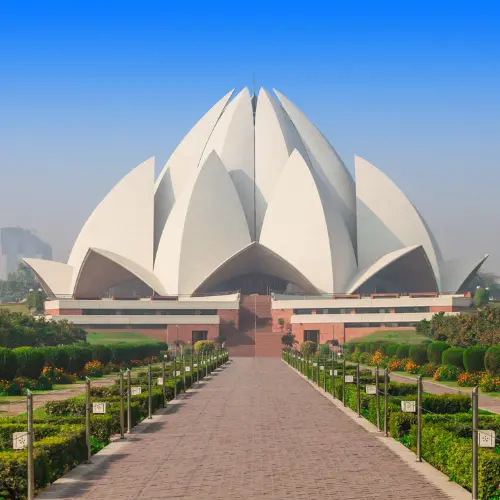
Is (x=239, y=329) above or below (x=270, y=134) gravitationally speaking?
below

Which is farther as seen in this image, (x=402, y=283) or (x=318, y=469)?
(x=402, y=283)

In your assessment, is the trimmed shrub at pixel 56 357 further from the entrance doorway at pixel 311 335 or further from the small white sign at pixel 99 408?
the entrance doorway at pixel 311 335

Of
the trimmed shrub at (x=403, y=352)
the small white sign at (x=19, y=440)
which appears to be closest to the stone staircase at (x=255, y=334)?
the trimmed shrub at (x=403, y=352)

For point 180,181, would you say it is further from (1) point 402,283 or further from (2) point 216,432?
(2) point 216,432

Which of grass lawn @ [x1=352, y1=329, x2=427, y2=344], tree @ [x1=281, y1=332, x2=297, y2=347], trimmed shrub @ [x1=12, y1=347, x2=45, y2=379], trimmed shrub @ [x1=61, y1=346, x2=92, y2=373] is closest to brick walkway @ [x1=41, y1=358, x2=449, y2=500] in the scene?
trimmed shrub @ [x1=12, y1=347, x2=45, y2=379]

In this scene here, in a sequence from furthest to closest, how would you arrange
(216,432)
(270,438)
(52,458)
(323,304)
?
1. (323,304)
2. (216,432)
3. (270,438)
4. (52,458)

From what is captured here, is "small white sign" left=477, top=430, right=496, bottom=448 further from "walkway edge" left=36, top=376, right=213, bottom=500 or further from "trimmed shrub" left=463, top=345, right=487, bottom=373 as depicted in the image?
"trimmed shrub" left=463, top=345, right=487, bottom=373

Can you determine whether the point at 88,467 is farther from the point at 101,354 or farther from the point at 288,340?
the point at 288,340

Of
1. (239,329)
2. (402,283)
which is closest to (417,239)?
(402,283)
